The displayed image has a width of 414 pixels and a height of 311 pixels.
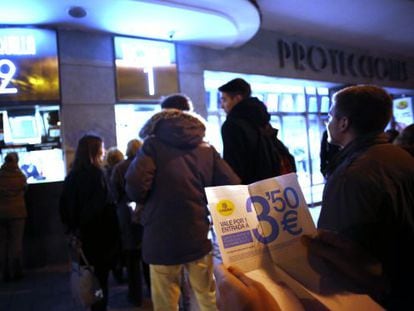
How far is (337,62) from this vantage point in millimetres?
8836

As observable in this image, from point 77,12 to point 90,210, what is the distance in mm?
3193

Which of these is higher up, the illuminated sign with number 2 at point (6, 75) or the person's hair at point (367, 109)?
the illuminated sign with number 2 at point (6, 75)

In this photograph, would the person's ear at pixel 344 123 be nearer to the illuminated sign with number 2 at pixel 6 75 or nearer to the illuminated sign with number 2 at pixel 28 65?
the illuminated sign with number 2 at pixel 28 65

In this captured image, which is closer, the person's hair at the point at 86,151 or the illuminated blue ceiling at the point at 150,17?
the person's hair at the point at 86,151

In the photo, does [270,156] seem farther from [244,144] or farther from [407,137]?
[407,137]

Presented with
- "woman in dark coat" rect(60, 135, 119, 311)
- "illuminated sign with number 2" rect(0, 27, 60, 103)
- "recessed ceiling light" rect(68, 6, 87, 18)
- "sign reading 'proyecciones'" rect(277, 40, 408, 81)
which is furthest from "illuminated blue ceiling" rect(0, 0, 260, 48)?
"woman in dark coat" rect(60, 135, 119, 311)

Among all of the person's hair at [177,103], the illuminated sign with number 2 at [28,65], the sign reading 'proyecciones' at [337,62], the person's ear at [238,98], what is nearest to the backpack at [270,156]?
the person's ear at [238,98]

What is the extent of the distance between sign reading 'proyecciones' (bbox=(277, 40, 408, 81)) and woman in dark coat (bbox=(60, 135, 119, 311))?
18.6 ft

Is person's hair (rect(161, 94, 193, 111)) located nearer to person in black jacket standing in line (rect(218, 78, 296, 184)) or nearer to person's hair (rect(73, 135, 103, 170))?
Result: person in black jacket standing in line (rect(218, 78, 296, 184))

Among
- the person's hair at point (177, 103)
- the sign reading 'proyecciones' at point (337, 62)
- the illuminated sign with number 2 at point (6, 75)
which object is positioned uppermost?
the sign reading 'proyecciones' at point (337, 62)

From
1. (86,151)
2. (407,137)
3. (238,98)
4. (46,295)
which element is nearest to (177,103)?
(238,98)

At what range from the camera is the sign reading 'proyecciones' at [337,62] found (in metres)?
7.93

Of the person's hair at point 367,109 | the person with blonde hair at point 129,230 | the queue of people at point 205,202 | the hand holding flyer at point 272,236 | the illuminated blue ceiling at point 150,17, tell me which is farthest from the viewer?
the illuminated blue ceiling at point 150,17

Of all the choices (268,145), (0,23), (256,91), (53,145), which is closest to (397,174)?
(268,145)
